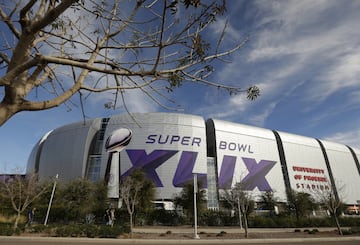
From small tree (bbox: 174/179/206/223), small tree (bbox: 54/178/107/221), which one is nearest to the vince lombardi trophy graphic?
small tree (bbox: 54/178/107/221)

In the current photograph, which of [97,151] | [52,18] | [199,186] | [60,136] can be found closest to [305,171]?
[199,186]

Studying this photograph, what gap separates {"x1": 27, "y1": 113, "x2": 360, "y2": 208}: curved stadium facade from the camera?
42875 mm

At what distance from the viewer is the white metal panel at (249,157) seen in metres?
46.1

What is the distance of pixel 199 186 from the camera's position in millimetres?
31031

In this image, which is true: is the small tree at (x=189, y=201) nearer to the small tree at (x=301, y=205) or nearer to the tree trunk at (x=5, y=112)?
the small tree at (x=301, y=205)

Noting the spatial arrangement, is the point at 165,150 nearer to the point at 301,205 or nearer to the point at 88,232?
the point at 301,205

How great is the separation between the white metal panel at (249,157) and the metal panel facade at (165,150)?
396 centimetres

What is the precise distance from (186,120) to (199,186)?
61.1 ft

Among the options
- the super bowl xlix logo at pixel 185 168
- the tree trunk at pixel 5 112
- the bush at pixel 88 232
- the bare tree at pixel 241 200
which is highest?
the super bowl xlix logo at pixel 185 168

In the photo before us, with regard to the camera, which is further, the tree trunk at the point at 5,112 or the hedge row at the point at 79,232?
the hedge row at the point at 79,232

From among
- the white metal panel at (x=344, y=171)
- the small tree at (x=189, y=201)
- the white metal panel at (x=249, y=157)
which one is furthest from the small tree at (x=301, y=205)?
the white metal panel at (x=344, y=171)

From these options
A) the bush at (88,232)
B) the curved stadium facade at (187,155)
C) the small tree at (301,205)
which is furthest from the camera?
the curved stadium facade at (187,155)

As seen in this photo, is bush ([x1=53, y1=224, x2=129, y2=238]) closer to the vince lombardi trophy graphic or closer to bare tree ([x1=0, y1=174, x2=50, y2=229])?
bare tree ([x1=0, y1=174, x2=50, y2=229])

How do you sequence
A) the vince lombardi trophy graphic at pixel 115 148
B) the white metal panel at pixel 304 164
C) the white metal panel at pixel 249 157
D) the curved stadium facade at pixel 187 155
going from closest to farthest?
1. the vince lombardi trophy graphic at pixel 115 148
2. the curved stadium facade at pixel 187 155
3. the white metal panel at pixel 249 157
4. the white metal panel at pixel 304 164
